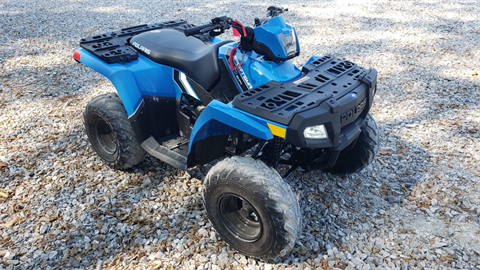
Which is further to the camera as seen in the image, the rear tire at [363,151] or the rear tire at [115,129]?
the rear tire at [115,129]

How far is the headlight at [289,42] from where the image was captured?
109 inches

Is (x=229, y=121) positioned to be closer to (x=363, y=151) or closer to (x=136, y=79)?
(x=136, y=79)

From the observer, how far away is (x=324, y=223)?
3.15 m

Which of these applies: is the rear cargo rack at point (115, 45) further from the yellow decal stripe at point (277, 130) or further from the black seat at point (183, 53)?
the yellow decal stripe at point (277, 130)

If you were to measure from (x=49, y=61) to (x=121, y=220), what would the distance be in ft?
16.4

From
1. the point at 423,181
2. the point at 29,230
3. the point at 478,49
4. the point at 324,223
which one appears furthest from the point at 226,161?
the point at 478,49

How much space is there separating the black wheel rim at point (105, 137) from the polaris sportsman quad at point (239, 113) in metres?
0.01

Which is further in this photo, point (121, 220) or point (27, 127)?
point (27, 127)

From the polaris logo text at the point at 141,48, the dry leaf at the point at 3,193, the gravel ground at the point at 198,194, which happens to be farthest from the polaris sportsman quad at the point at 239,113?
the dry leaf at the point at 3,193

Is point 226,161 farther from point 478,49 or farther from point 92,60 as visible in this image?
point 478,49

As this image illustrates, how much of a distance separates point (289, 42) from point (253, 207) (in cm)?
134

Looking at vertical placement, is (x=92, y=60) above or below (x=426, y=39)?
above

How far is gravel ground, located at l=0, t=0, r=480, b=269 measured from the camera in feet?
9.29

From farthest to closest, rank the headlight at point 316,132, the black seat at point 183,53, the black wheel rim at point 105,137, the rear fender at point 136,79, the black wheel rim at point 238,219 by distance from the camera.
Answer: the black wheel rim at point 105,137 < the rear fender at point 136,79 < the black seat at point 183,53 < the black wheel rim at point 238,219 < the headlight at point 316,132
